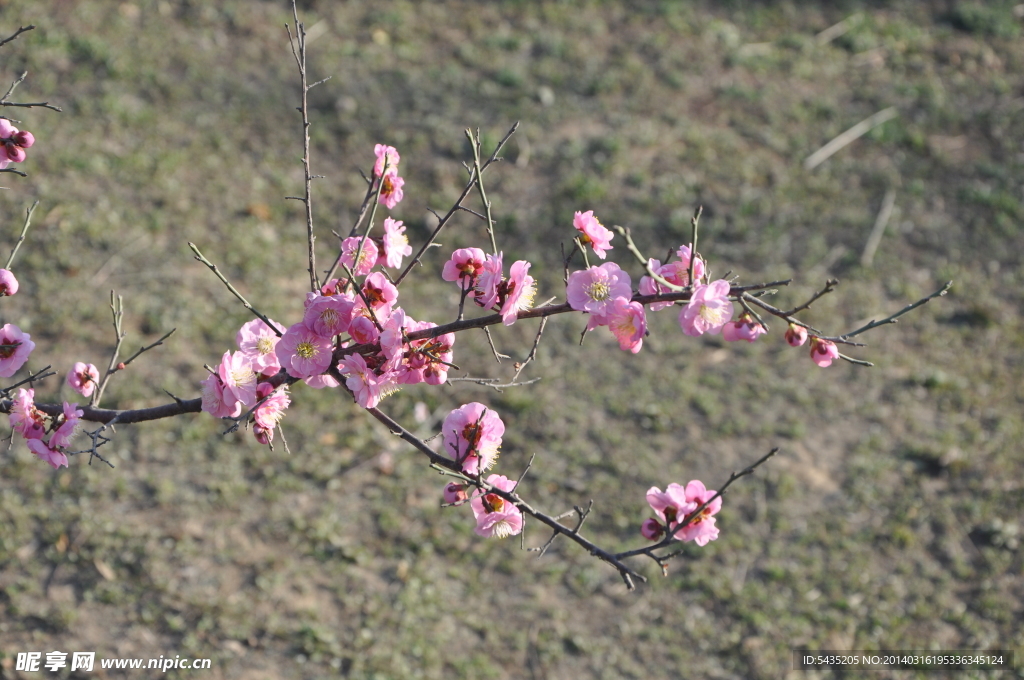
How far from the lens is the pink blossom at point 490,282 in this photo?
5.22ft

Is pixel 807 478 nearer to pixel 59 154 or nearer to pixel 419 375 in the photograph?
pixel 419 375

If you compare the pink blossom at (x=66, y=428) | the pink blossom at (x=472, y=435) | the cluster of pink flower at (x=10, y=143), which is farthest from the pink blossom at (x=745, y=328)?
the cluster of pink flower at (x=10, y=143)

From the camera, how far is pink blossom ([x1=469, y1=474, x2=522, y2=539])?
1730 mm

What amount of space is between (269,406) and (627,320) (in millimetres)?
751

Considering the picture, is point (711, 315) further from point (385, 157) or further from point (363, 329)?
point (385, 157)

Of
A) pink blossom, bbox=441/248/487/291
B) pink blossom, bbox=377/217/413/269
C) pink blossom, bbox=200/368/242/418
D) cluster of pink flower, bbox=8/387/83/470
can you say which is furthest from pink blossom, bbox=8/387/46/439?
pink blossom, bbox=441/248/487/291

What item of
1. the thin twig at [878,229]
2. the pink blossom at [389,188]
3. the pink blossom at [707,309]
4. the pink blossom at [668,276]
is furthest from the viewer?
the thin twig at [878,229]

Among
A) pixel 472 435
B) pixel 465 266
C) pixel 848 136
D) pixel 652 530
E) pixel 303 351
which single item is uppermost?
pixel 465 266

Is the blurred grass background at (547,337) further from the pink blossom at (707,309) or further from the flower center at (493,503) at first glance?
the pink blossom at (707,309)

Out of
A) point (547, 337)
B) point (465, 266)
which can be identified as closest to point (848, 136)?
point (547, 337)

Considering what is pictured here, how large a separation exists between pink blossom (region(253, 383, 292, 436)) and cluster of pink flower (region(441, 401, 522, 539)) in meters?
0.35

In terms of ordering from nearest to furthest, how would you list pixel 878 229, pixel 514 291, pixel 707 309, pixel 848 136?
Result: pixel 707 309 → pixel 514 291 → pixel 878 229 → pixel 848 136

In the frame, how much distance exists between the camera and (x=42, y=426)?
1.75m

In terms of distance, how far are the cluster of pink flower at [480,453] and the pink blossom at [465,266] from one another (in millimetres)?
251
